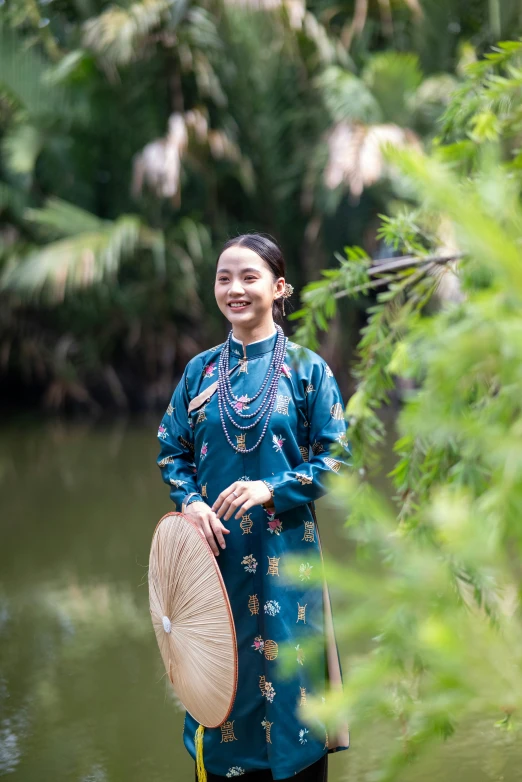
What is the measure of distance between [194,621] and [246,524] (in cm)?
22

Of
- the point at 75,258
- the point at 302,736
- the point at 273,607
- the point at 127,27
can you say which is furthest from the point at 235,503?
the point at 127,27

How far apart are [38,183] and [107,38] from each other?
253 centimetres

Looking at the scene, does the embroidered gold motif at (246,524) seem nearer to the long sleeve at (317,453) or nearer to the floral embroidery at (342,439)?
the long sleeve at (317,453)

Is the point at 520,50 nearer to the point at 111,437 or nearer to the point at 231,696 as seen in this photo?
the point at 231,696

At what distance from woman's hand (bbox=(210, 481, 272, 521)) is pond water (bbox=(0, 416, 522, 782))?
100 centimetres

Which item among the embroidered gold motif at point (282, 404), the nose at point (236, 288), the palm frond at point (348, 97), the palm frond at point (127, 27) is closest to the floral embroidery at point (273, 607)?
the embroidered gold motif at point (282, 404)

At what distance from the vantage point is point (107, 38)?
26.9 feet

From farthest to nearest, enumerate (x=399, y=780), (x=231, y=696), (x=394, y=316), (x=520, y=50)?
(x=399, y=780), (x=231, y=696), (x=394, y=316), (x=520, y=50)

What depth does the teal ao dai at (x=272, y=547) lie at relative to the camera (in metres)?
1.84

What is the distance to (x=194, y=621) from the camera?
1.83 meters

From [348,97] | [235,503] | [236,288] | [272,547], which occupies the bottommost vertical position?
[272,547]

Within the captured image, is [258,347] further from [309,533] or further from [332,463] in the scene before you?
[309,533]

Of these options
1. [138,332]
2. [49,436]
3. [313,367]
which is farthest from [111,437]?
[313,367]

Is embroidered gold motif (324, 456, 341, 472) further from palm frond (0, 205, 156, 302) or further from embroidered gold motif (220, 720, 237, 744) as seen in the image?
palm frond (0, 205, 156, 302)
